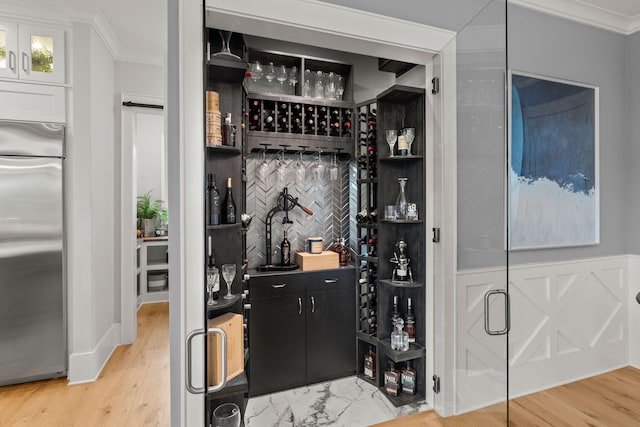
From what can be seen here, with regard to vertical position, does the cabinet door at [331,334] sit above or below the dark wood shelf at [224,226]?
below

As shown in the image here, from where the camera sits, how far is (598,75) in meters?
2.67

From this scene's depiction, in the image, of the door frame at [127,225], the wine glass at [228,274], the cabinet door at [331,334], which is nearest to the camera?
the wine glass at [228,274]

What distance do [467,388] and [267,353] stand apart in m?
1.37

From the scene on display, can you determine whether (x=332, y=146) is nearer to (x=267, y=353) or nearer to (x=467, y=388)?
(x=267, y=353)

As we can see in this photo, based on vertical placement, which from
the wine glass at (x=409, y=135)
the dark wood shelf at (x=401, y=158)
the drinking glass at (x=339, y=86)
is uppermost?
the drinking glass at (x=339, y=86)

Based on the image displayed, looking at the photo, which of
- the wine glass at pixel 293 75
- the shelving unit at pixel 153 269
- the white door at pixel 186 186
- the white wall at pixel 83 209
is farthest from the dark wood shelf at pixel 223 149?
the shelving unit at pixel 153 269

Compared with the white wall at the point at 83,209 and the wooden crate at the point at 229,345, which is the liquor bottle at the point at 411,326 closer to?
the wooden crate at the point at 229,345

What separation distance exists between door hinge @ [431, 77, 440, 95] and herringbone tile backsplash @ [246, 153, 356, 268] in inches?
40.4

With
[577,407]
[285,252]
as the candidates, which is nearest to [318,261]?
[285,252]

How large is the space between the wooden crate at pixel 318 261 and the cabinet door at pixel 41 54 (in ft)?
7.32

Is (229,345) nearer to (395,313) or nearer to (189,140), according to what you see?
(189,140)

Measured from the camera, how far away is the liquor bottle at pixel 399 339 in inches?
91.1

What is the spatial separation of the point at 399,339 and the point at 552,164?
5.58 feet

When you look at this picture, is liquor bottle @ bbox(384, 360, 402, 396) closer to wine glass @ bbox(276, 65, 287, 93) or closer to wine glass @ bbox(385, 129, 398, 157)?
wine glass @ bbox(385, 129, 398, 157)
